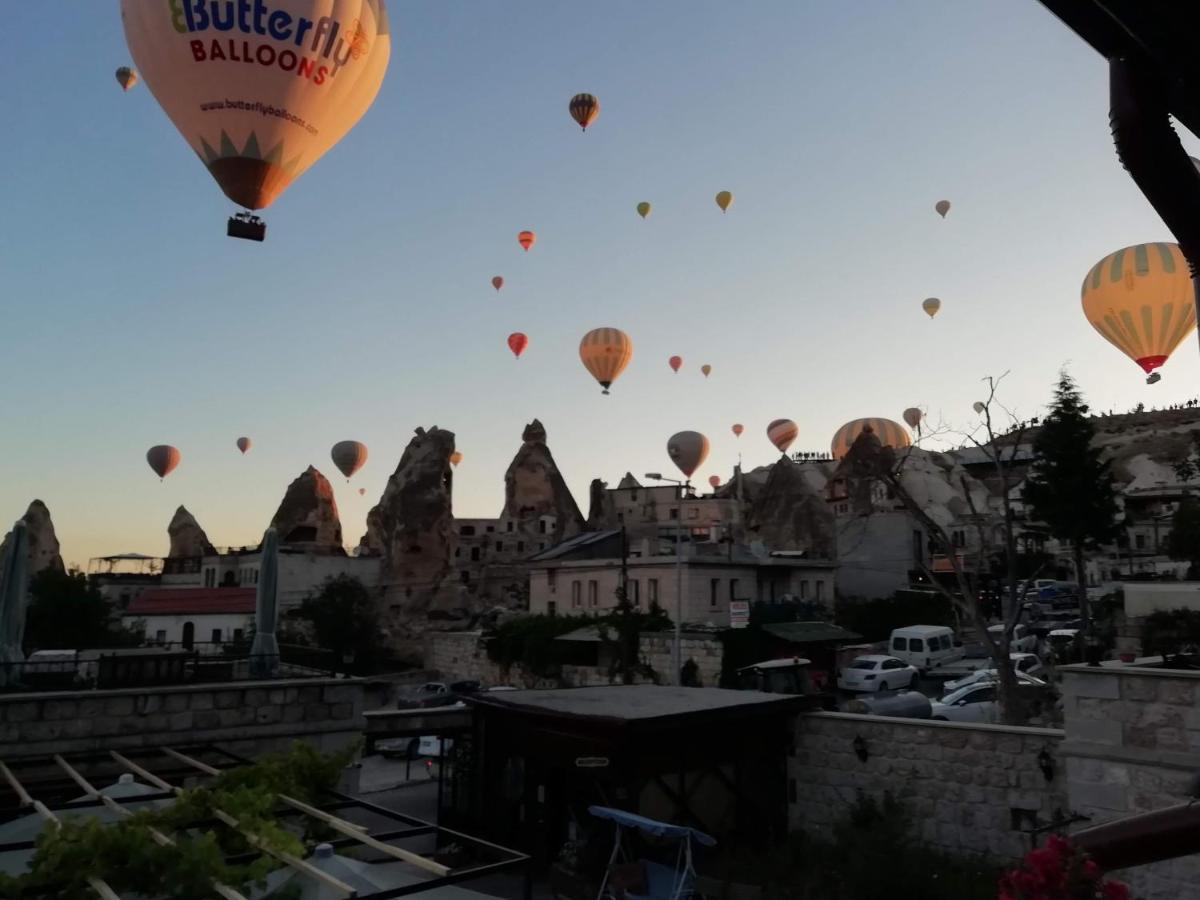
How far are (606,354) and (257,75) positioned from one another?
30.4 meters

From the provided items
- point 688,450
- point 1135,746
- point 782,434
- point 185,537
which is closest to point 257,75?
point 1135,746

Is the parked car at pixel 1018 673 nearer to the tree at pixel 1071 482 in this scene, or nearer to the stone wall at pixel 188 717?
the tree at pixel 1071 482

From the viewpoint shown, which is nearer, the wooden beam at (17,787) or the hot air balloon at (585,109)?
the wooden beam at (17,787)

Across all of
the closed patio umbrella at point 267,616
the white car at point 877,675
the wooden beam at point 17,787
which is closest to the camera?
the wooden beam at point 17,787

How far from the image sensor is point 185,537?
108m

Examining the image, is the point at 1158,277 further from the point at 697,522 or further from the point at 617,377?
the point at 697,522

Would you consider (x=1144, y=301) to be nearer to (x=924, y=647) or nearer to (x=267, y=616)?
(x=924, y=647)

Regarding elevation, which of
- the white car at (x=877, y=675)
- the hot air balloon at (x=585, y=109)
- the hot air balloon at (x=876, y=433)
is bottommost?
the white car at (x=877, y=675)

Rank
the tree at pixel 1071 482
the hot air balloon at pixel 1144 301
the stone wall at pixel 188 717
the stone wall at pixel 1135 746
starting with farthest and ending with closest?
the tree at pixel 1071 482 → the hot air balloon at pixel 1144 301 → the stone wall at pixel 188 717 → the stone wall at pixel 1135 746

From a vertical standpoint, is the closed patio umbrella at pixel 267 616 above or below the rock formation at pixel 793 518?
below

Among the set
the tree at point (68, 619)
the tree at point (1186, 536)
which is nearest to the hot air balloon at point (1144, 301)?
the tree at point (1186, 536)

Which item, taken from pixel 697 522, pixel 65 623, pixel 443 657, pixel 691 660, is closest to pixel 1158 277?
pixel 691 660

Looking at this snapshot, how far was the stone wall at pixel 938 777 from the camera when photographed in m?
12.3

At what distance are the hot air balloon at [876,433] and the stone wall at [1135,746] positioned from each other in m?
65.4
